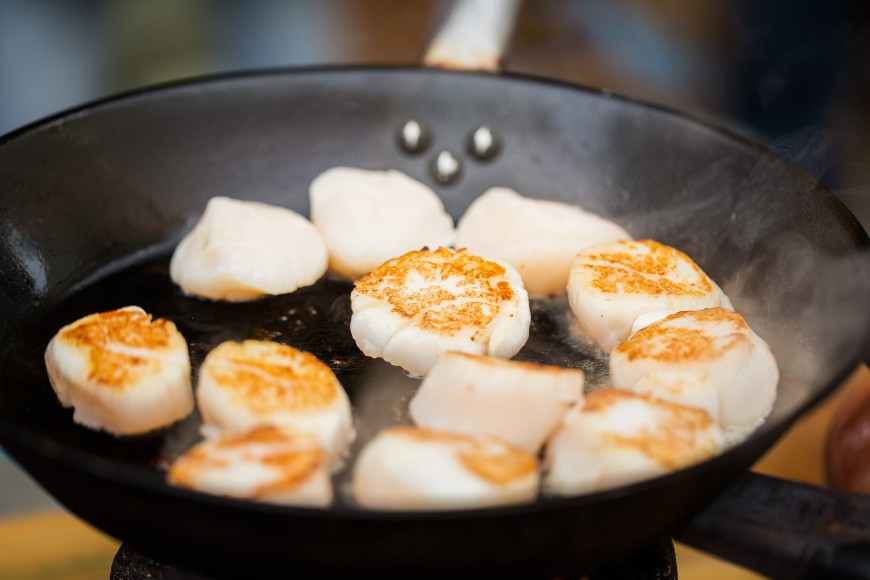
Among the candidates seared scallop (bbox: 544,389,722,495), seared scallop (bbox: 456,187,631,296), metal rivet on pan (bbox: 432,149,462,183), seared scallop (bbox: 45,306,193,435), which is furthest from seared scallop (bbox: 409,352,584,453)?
metal rivet on pan (bbox: 432,149,462,183)

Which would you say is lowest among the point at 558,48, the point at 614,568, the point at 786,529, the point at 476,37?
the point at 614,568

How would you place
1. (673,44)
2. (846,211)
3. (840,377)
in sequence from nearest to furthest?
(840,377) → (846,211) → (673,44)

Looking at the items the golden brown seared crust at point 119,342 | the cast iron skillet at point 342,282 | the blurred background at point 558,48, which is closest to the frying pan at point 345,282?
the cast iron skillet at point 342,282

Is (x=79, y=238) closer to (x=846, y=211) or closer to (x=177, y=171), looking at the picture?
(x=177, y=171)

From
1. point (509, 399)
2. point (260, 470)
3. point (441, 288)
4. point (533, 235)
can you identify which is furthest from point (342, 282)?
point (260, 470)

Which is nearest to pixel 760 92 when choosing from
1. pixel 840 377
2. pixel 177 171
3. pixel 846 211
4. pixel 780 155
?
pixel 780 155

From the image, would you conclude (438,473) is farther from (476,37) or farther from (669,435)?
(476,37)

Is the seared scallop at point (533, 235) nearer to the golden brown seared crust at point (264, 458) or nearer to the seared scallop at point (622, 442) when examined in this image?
the seared scallop at point (622, 442)
